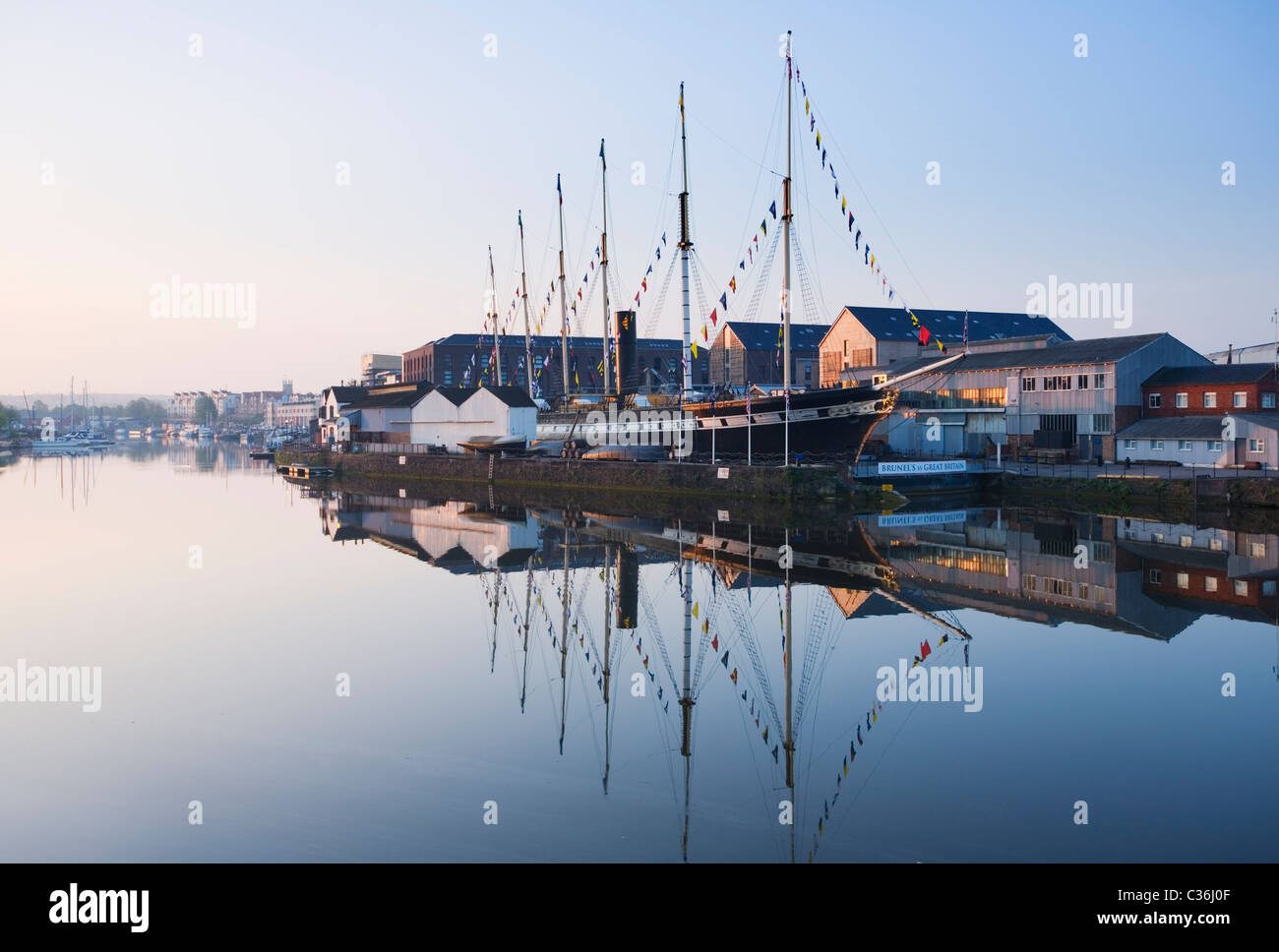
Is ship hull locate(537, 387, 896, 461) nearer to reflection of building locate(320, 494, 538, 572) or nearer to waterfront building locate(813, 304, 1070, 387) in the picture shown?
reflection of building locate(320, 494, 538, 572)

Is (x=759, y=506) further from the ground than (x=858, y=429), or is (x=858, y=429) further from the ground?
Result: (x=858, y=429)

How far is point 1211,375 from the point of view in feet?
132

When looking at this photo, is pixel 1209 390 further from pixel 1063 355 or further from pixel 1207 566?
pixel 1207 566

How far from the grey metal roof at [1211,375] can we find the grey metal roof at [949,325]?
22.1 m

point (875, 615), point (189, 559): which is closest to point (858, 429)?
point (875, 615)

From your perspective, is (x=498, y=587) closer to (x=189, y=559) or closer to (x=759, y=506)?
(x=189, y=559)

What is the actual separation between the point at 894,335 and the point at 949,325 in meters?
9.49

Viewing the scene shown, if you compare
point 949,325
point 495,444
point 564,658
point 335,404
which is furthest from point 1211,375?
point 335,404

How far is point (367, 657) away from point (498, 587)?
7.00 m

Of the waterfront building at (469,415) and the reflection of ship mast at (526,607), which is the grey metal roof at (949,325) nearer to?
the waterfront building at (469,415)

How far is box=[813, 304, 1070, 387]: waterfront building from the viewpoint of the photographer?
61938 millimetres

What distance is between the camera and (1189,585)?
67.2 ft

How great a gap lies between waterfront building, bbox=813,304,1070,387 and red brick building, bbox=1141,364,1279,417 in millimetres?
14240

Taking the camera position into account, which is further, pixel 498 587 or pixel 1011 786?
pixel 498 587
